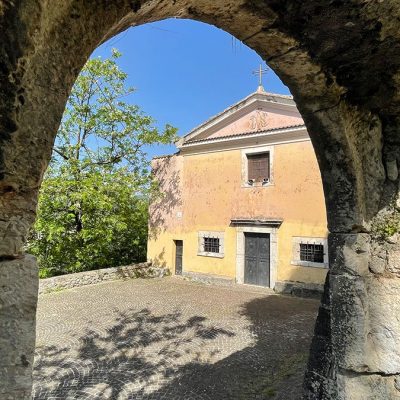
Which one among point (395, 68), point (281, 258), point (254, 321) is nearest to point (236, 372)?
point (254, 321)

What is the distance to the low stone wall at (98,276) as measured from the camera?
9.88 metres

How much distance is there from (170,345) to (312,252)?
6.04 metres

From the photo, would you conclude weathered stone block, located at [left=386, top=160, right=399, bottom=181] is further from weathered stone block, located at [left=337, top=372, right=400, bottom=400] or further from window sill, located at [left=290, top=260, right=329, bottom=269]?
window sill, located at [left=290, top=260, right=329, bottom=269]

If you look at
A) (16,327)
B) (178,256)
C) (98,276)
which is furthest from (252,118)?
(16,327)

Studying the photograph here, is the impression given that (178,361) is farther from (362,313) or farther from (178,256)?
(178,256)

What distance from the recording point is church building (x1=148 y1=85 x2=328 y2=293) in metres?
10.5

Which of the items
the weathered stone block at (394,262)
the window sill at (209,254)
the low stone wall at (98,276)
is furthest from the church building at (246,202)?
the weathered stone block at (394,262)

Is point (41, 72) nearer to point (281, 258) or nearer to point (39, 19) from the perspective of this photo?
point (39, 19)

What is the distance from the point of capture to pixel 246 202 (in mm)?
11914

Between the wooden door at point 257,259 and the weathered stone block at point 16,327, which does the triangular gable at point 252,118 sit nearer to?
the wooden door at point 257,259

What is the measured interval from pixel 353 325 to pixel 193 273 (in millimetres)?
10854

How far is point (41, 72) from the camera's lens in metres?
0.88

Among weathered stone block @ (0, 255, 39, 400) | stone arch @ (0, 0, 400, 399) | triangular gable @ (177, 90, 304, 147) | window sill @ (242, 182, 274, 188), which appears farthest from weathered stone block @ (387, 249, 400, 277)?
window sill @ (242, 182, 274, 188)

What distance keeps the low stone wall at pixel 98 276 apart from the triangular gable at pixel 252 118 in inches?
207
